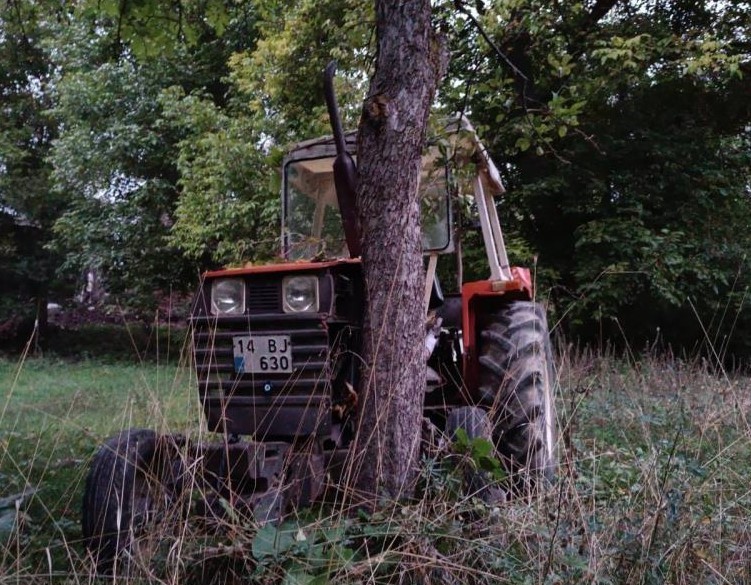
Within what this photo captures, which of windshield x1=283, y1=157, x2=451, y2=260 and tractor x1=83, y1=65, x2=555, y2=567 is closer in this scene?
tractor x1=83, y1=65, x2=555, y2=567

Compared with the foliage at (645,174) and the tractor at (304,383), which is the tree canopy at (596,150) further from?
the tractor at (304,383)

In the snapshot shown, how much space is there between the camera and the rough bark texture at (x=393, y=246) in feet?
10.2

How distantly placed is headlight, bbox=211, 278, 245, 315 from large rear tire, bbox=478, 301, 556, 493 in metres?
1.28

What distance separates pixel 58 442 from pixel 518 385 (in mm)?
2941

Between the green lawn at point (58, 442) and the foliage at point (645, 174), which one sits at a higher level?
the foliage at point (645, 174)

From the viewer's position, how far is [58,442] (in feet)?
16.3

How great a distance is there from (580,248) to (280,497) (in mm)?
8322

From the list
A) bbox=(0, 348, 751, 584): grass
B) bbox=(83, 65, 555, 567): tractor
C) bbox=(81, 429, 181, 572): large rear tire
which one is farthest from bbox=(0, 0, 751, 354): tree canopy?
bbox=(0, 348, 751, 584): grass

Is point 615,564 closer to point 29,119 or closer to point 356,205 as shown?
point 356,205

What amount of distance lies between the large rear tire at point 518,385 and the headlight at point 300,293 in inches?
39.6

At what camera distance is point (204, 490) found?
9.95 feet

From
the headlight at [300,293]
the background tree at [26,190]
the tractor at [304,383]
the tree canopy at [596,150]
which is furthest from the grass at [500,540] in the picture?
the background tree at [26,190]

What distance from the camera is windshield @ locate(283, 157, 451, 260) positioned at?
468 centimetres

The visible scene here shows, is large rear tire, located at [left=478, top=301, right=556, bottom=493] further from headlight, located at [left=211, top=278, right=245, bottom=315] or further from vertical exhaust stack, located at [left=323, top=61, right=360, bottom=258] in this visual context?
headlight, located at [left=211, top=278, right=245, bottom=315]
